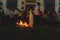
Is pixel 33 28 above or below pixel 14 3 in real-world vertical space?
below

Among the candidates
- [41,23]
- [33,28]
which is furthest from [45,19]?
[33,28]

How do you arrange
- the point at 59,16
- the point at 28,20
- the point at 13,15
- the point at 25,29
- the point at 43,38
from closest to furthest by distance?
the point at 43,38 → the point at 25,29 → the point at 28,20 → the point at 13,15 → the point at 59,16

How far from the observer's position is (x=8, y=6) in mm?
25172

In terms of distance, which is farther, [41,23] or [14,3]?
[14,3]

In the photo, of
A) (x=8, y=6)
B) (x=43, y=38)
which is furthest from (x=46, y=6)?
(x=43, y=38)

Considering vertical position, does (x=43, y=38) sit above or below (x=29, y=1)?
below

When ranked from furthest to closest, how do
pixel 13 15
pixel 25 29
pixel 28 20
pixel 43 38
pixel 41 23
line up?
pixel 13 15
pixel 41 23
pixel 28 20
pixel 25 29
pixel 43 38

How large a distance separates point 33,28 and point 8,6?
831 cm

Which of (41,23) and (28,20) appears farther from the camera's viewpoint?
(41,23)

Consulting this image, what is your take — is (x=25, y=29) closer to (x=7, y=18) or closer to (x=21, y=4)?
(x=7, y=18)

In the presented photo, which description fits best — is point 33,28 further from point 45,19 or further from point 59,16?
point 59,16

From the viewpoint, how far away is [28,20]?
18.6 metres

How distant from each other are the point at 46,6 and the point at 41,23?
5377mm

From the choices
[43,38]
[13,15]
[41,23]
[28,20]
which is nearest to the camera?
[43,38]
